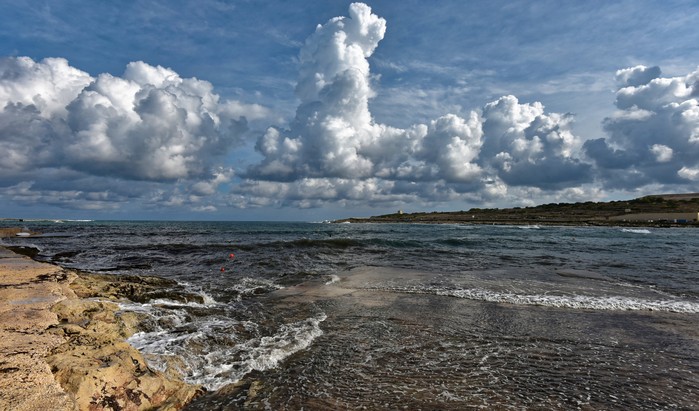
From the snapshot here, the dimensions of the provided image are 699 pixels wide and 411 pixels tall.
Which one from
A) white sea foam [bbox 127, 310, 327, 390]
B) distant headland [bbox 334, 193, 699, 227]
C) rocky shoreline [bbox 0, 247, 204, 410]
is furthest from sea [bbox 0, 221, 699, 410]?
distant headland [bbox 334, 193, 699, 227]

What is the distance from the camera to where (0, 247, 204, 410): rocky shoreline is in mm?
4566

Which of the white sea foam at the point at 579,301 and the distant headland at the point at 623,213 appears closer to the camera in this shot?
the white sea foam at the point at 579,301

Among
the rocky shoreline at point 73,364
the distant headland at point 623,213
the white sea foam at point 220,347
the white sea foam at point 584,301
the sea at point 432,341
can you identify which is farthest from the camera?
the distant headland at point 623,213

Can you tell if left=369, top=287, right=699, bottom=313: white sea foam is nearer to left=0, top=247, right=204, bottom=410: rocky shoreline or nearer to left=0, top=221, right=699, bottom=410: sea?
left=0, top=221, right=699, bottom=410: sea

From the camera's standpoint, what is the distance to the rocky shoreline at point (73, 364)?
15.0ft

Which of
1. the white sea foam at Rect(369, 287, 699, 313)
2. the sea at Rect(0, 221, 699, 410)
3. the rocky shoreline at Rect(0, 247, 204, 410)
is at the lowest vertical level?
the white sea foam at Rect(369, 287, 699, 313)

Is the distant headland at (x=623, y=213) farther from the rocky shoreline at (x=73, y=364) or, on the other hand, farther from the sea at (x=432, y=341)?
the rocky shoreline at (x=73, y=364)

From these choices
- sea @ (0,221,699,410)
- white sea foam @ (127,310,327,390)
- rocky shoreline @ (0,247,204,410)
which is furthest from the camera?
white sea foam @ (127,310,327,390)

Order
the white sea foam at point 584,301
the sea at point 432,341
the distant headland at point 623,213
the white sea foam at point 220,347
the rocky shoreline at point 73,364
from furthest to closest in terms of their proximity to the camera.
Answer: the distant headland at point 623,213 → the white sea foam at point 584,301 → the white sea foam at point 220,347 → the sea at point 432,341 → the rocky shoreline at point 73,364

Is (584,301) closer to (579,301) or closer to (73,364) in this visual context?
(579,301)

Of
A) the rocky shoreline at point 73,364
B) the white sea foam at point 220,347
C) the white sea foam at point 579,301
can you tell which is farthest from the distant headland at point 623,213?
the rocky shoreline at point 73,364

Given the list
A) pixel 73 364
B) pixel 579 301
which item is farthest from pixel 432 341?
pixel 579 301

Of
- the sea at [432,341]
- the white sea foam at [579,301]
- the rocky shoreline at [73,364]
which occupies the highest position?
the rocky shoreline at [73,364]

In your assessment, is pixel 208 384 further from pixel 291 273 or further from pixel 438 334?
pixel 291 273
